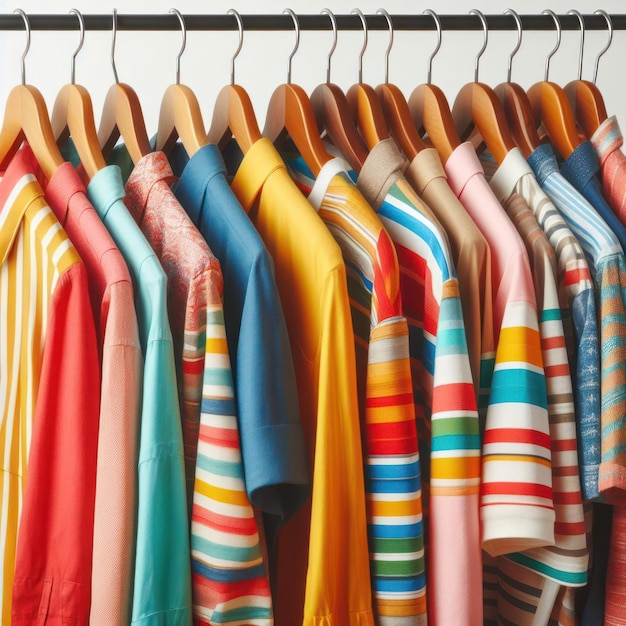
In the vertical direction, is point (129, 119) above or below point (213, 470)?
above

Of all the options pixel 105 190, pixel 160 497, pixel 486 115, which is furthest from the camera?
pixel 486 115

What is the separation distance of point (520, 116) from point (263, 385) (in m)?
0.47

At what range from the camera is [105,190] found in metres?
0.85

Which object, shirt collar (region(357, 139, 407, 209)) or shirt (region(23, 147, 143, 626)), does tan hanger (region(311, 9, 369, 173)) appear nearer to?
shirt collar (region(357, 139, 407, 209))

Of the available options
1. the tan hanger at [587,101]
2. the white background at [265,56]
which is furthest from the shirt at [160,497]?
the white background at [265,56]

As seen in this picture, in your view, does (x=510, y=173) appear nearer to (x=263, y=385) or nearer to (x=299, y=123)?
(x=299, y=123)

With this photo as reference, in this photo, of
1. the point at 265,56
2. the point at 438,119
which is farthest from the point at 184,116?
the point at 265,56

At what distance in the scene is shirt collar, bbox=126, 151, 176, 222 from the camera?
2.82 feet

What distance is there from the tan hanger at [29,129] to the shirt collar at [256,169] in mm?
193

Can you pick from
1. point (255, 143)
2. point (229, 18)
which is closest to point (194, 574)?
point (255, 143)

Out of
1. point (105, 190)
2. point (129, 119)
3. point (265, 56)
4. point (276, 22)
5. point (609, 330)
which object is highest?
point (265, 56)

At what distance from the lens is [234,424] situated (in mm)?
738

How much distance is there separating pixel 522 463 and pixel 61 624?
16.8 inches

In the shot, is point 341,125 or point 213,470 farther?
point 341,125
